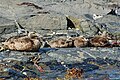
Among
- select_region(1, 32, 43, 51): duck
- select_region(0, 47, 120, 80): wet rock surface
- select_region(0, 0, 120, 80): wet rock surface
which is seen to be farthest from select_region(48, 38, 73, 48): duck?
select_region(1, 32, 43, 51): duck

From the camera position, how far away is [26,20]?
1797cm

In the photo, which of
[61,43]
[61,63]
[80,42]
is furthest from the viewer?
[80,42]

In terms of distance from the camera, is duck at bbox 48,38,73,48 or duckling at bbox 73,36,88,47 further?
duckling at bbox 73,36,88,47

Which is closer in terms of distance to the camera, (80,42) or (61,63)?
(61,63)

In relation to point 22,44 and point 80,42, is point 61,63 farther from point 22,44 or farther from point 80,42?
point 80,42

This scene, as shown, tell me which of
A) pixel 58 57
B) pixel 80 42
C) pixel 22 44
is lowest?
pixel 80 42

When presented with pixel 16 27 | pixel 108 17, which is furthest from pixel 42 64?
pixel 108 17

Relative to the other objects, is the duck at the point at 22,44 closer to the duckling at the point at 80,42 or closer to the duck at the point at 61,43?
the duck at the point at 61,43

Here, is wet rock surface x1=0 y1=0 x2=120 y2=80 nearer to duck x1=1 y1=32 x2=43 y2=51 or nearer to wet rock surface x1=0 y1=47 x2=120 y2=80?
wet rock surface x1=0 y1=47 x2=120 y2=80

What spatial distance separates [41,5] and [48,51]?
1445 cm

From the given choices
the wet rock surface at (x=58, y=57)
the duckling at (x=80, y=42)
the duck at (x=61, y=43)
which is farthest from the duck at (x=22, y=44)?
the duckling at (x=80, y=42)

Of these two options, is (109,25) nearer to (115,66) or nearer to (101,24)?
(101,24)

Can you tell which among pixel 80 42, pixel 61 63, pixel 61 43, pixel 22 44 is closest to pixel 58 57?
pixel 61 63

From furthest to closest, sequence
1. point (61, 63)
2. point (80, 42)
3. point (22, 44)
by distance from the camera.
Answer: point (80, 42)
point (22, 44)
point (61, 63)
